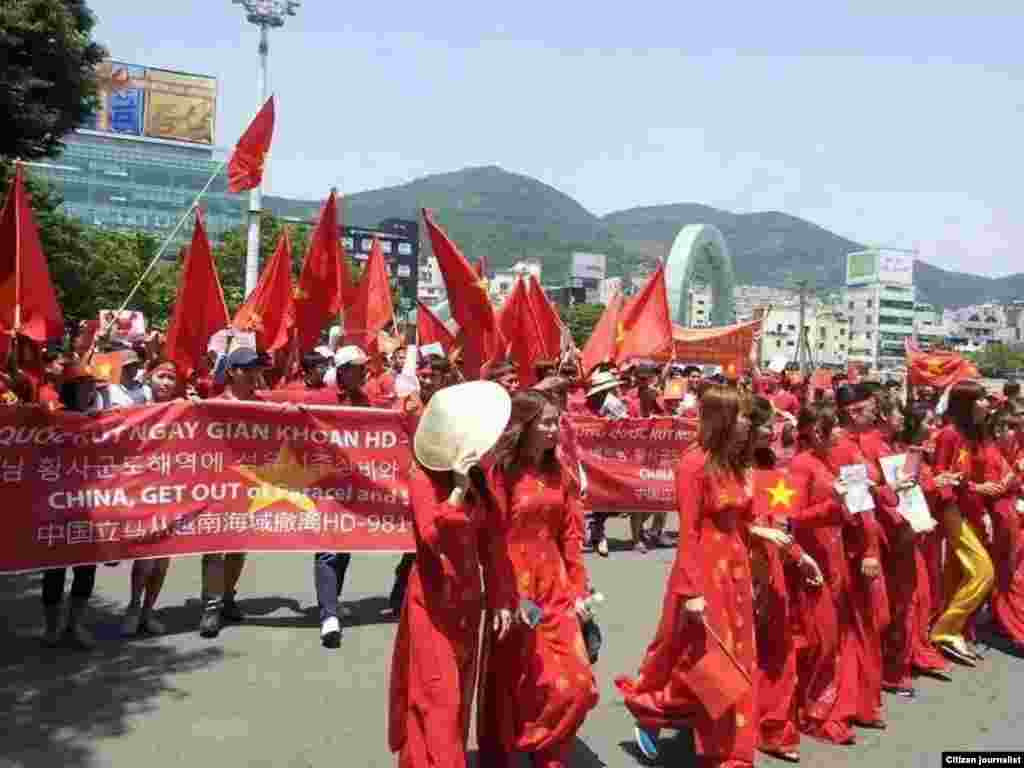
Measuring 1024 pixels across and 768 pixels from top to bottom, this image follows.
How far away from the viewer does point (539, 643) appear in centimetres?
381

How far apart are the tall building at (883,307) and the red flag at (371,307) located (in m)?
131

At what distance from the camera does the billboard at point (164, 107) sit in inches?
3460

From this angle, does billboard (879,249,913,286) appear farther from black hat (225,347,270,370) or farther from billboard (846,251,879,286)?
black hat (225,347,270,370)

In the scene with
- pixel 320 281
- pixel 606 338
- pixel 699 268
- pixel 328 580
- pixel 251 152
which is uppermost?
pixel 699 268

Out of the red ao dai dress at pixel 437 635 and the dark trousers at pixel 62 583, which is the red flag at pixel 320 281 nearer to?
the dark trousers at pixel 62 583

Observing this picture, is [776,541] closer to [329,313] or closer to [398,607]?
[398,607]

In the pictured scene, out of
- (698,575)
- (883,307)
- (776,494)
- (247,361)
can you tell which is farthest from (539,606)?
(883,307)

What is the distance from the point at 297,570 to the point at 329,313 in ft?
12.5

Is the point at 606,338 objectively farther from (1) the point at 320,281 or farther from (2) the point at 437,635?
(2) the point at 437,635

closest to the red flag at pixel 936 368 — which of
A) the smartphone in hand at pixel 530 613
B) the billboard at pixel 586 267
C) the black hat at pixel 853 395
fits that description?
the black hat at pixel 853 395

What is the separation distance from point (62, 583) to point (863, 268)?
490 feet

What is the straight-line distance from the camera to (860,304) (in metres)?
140

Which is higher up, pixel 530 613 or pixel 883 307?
pixel 883 307

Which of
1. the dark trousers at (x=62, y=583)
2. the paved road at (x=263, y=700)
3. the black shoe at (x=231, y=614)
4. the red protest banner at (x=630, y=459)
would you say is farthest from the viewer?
the red protest banner at (x=630, y=459)
